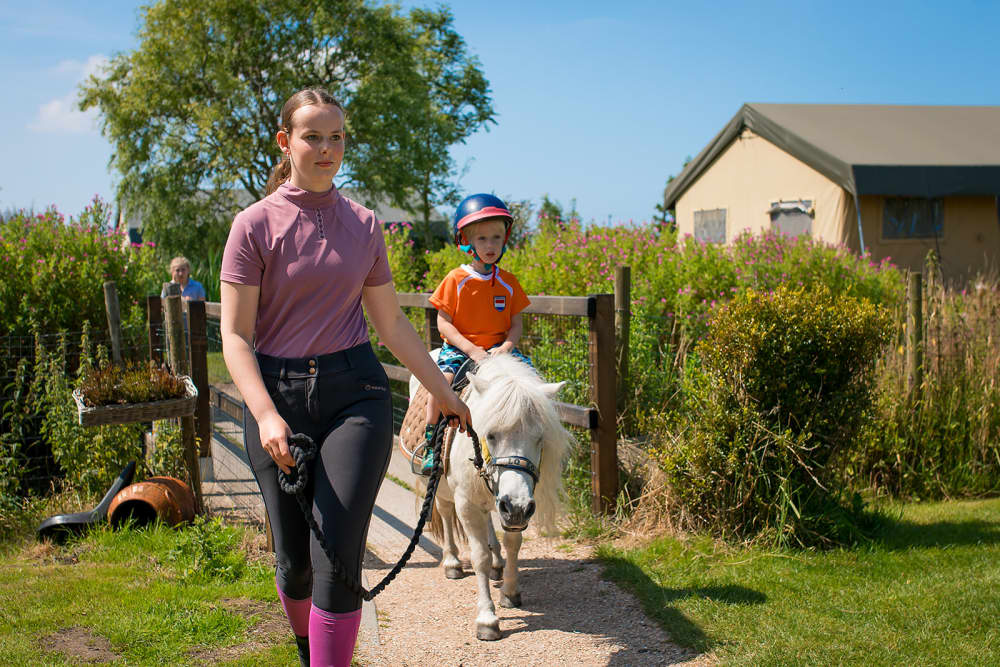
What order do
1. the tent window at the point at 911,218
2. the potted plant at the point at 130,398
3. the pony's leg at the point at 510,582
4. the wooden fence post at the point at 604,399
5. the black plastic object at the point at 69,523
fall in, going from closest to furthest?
the pony's leg at the point at 510,582, the potted plant at the point at 130,398, the black plastic object at the point at 69,523, the wooden fence post at the point at 604,399, the tent window at the point at 911,218

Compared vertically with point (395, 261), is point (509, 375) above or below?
below

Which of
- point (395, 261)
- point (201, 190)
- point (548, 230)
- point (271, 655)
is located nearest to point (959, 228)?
point (548, 230)

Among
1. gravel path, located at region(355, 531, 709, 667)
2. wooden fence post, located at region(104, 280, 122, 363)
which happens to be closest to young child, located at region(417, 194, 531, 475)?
gravel path, located at region(355, 531, 709, 667)

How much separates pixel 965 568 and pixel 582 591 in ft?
7.18

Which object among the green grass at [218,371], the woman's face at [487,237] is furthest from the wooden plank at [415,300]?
the green grass at [218,371]

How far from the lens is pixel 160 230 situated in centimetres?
2775

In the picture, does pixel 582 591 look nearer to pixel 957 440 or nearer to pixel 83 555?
pixel 83 555

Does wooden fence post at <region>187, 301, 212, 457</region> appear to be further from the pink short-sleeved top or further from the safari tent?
the safari tent

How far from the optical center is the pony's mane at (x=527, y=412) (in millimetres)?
3613

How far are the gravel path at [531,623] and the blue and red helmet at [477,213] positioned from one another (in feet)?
6.54

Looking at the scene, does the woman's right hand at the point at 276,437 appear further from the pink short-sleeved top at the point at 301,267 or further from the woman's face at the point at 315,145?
the woman's face at the point at 315,145

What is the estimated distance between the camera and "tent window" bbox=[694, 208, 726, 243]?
61.7ft

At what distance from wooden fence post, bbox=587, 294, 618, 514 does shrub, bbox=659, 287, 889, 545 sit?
0.54 metres

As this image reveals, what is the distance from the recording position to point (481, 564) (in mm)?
4074
